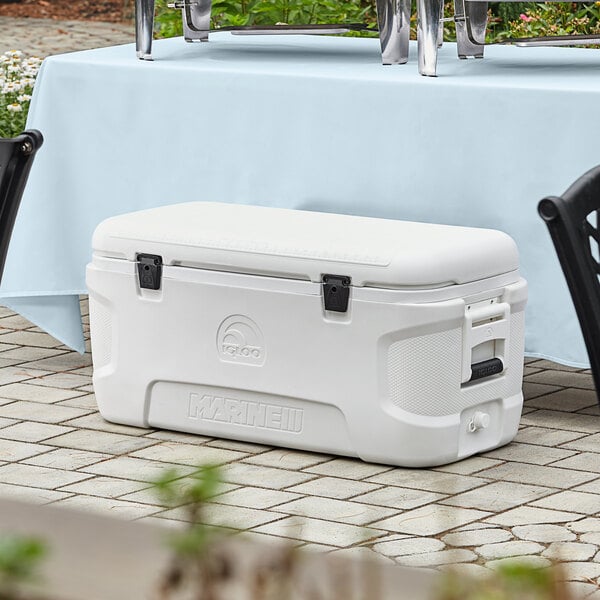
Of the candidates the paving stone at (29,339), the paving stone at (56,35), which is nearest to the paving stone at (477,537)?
the paving stone at (29,339)

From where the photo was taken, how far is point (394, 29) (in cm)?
387

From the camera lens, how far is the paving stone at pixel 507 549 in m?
2.54

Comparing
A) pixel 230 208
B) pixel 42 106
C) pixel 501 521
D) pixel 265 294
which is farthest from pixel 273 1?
pixel 501 521

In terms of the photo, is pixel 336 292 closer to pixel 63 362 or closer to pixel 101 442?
pixel 101 442

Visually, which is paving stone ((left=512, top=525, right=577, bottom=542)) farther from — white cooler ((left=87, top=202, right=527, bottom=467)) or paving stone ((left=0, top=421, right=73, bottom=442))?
paving stone ((left=0, top=421, right=73, bottom=442))

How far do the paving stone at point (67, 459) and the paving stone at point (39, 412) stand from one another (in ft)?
0.99

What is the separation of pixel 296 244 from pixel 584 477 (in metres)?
0.87

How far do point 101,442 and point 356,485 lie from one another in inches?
28.7

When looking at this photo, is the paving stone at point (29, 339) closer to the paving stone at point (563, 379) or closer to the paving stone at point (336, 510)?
the paving stone at point (563, 379)

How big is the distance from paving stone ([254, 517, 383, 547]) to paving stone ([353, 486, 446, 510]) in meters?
0.17

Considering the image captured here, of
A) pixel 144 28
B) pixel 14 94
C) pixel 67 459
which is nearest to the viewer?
pixel 67 459

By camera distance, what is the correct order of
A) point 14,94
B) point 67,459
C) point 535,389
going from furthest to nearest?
1. point 14,94
2. point 535,389
3. point 67,459

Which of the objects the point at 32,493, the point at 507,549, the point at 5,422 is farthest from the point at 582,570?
the point at 5,422

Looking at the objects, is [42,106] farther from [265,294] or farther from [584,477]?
[584,477]
